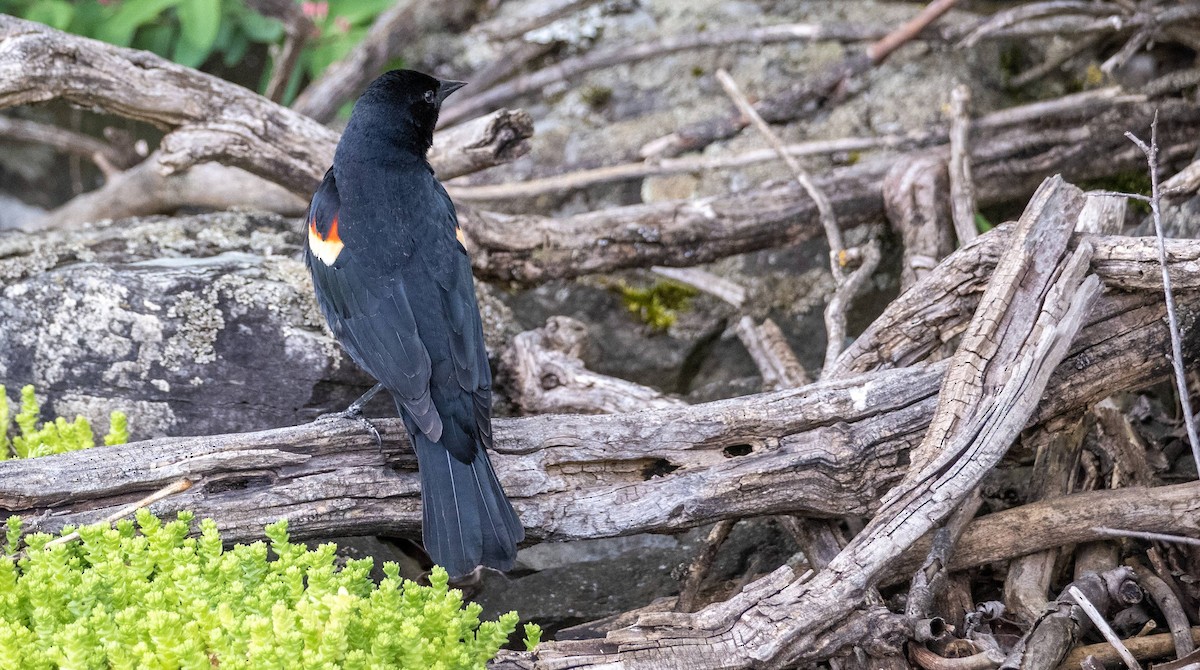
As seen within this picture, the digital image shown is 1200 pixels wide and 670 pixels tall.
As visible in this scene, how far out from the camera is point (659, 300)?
16.3 ft

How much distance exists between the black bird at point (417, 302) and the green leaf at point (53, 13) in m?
2.48

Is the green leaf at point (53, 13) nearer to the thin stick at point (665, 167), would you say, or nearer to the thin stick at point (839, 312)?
the thin stick at point (665, 167)

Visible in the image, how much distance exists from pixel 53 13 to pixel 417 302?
326 cm

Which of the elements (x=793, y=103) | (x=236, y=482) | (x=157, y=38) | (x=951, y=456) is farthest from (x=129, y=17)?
(x=951, y=456)

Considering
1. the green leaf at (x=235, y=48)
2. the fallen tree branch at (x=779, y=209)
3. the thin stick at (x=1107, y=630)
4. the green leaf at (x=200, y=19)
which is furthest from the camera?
the green leaf at (x=235, y=48)

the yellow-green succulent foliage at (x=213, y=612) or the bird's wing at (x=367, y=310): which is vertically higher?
the bird's wing at (x=367, y=310)

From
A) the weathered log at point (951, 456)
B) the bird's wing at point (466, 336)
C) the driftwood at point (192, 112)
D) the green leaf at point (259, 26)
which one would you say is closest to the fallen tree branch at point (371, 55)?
the green leaf at point (259, 26)

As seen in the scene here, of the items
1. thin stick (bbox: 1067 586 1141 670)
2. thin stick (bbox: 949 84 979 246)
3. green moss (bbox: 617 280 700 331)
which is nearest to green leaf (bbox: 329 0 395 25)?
green moss (bbox: 617 280 700 331)

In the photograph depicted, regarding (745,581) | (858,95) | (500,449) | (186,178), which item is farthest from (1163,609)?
(186,178)

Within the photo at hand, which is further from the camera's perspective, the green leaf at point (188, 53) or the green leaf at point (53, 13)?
the green leaf at point (188, 53)

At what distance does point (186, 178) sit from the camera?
524cm

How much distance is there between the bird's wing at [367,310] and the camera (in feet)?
9.45

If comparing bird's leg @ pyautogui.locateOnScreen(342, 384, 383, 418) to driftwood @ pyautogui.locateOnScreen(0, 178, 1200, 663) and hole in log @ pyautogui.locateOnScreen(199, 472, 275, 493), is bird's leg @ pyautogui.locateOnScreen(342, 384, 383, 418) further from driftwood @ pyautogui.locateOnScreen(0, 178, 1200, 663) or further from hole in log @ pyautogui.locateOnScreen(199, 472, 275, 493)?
hole in log @ pyautogui.locateOnScreen(199, 472, 275, 493)

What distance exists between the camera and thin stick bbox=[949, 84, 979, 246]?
3.94m
